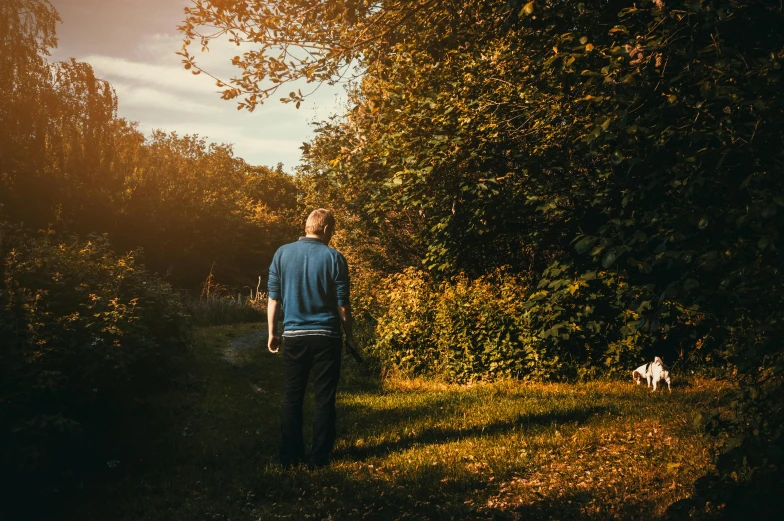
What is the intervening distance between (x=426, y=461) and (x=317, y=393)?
1.31m

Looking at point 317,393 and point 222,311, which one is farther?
point 222,311

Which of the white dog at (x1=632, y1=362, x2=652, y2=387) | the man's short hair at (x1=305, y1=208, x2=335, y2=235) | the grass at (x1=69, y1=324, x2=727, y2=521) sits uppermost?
the man's short hair at (x1=305, y1=208, x2=335, y2=235)

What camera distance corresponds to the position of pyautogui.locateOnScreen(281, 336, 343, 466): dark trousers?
6.02 metres

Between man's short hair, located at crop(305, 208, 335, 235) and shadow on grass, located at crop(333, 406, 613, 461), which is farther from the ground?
man's short hair, located at crop(305, 208, 335, 235)

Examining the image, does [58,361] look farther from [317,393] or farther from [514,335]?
[514,335]

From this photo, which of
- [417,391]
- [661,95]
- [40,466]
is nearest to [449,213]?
[417,391]

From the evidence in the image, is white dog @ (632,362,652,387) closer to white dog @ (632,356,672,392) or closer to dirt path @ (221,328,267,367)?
white dog @ (632,356,672,392)

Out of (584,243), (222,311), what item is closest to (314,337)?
(584,243)

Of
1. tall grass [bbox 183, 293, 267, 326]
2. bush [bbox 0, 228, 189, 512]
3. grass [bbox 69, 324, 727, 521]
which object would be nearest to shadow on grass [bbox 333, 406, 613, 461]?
grass [bbox 69, 324, 727, 521]

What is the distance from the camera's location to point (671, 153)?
4.37 m

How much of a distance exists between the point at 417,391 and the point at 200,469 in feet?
19.0

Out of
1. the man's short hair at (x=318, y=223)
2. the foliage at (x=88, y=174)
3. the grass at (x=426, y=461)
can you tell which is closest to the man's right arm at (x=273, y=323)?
the man's short hair at (x=318, y=223)

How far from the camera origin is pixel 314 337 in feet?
19.7

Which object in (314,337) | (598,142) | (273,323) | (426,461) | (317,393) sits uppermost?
(598,142)
